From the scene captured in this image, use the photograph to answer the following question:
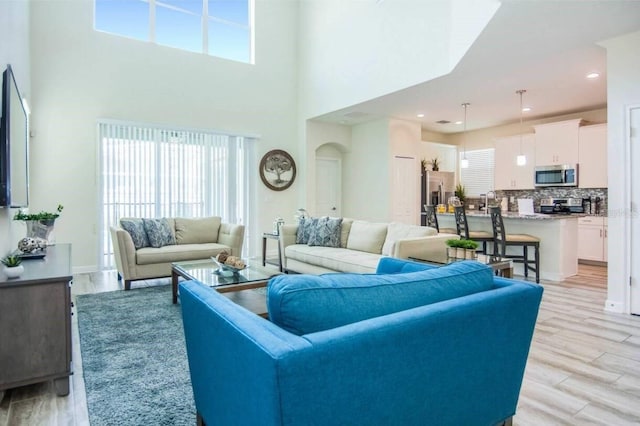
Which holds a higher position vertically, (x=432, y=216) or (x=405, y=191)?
(x=405, y=191)

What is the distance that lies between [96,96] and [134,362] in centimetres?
471

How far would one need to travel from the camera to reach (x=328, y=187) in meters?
8.20

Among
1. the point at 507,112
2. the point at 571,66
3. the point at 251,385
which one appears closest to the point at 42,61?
the point at 251,385

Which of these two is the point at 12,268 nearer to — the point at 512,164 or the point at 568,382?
the point at 568,382

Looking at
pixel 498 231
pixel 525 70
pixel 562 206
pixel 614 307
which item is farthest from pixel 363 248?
pixel 562 206

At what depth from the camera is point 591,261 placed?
20.8ft

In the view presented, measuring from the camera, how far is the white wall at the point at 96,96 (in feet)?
17.4

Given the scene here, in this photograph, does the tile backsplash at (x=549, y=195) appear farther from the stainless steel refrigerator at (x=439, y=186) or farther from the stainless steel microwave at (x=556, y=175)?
the stainless steel refrigerator at (x=439, y=186)

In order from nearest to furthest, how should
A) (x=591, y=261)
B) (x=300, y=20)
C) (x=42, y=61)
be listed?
(x=42, y=61) → (x=591, y=261) → (x=300, y=20)

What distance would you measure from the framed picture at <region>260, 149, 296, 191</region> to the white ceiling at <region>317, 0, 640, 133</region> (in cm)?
110

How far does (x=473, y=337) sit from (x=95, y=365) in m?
2.35

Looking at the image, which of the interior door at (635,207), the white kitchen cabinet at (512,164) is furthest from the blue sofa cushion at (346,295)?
the white kitchen cabinet at (512,164)

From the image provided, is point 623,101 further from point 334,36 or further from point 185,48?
point 185,48

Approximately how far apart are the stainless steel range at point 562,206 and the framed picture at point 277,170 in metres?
4.82
